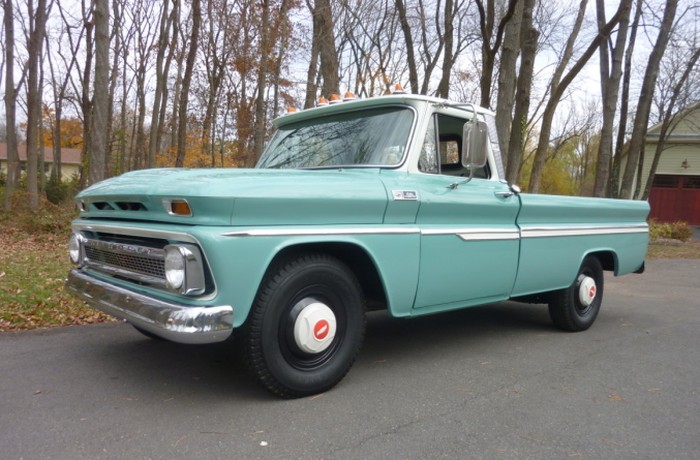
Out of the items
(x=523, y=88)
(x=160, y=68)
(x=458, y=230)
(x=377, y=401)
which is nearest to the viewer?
(x=377, y=401)

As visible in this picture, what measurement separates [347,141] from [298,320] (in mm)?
1587

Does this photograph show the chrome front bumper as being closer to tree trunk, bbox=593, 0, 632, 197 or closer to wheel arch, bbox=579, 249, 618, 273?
wheel arch, bbox=579, 249, 618, 273

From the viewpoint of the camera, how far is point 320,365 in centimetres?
340

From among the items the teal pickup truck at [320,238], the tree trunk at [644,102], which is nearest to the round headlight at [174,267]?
the teal pickup truck at [320,238]

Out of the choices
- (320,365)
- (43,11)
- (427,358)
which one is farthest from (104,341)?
(43,11)

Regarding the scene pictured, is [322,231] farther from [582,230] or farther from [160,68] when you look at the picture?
[160,68]

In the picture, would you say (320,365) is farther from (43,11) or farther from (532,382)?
(43,11)

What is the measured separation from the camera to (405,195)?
143 inches

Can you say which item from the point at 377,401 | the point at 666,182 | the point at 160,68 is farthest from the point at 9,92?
the point at 666,182

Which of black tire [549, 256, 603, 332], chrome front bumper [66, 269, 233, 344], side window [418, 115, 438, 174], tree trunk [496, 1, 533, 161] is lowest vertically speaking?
black tire [549, 256, 603, 332]

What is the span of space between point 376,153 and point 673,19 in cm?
1570

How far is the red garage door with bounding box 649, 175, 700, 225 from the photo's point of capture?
26.5 meters

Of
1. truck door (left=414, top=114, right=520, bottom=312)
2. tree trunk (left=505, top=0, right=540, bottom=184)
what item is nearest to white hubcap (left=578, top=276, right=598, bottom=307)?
truck door (left=414, top=114, right=520, bottom=312)

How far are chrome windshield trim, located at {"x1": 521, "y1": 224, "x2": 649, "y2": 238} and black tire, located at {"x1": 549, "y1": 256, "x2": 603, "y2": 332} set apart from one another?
13.2 inches
